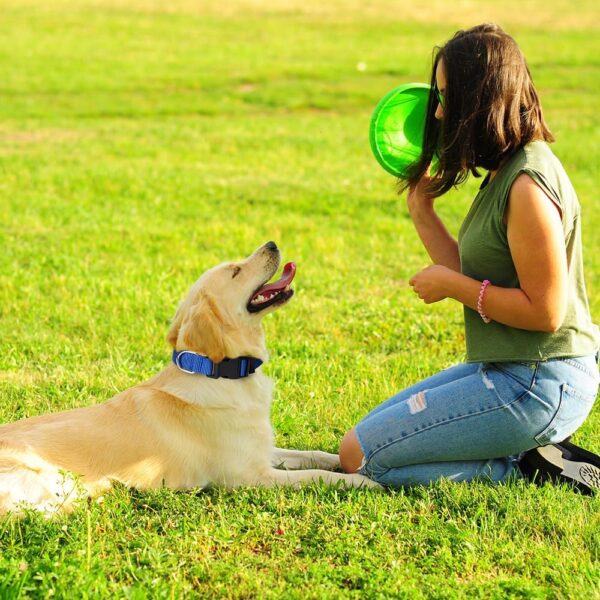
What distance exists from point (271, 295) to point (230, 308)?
25 cm

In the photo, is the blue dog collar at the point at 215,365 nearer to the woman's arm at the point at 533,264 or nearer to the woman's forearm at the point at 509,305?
the woman's forearm at the point at 509,305

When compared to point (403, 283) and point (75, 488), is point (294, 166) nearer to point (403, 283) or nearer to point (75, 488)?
point (403, 283)

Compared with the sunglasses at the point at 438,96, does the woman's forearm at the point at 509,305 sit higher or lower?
lower

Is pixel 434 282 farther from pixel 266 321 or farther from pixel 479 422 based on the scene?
pixel 266 321

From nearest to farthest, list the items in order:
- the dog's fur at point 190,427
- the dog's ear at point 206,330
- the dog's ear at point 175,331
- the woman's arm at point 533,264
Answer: the woman's arm at point 533,264 < the dog's fur at point 190,427 < the dog's ear at point 206,330 < the dog's ear at point 175,331

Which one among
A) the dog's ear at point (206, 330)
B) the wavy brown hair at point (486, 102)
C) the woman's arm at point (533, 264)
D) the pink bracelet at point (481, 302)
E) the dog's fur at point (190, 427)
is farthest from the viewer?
the dog's ear at point (206, 330)

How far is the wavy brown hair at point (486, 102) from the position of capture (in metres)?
3.74

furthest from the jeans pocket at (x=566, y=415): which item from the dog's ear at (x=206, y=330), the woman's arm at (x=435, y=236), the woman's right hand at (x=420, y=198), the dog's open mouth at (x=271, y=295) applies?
the dog's ear at (x=206, y=330)

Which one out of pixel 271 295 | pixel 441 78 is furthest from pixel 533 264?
pixel 271 295

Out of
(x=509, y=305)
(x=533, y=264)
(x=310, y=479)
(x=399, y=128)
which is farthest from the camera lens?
(x=399, y=128)

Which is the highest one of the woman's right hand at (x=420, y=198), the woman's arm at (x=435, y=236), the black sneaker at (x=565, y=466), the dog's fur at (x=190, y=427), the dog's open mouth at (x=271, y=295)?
the woman's right hand at (x=420, y=198)

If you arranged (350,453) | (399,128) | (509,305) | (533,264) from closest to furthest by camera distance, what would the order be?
(533,264), (509,305), (350,453), (399,128)

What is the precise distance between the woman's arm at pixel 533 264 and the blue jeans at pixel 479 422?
284mm

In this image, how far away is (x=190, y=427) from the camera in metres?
4.20
